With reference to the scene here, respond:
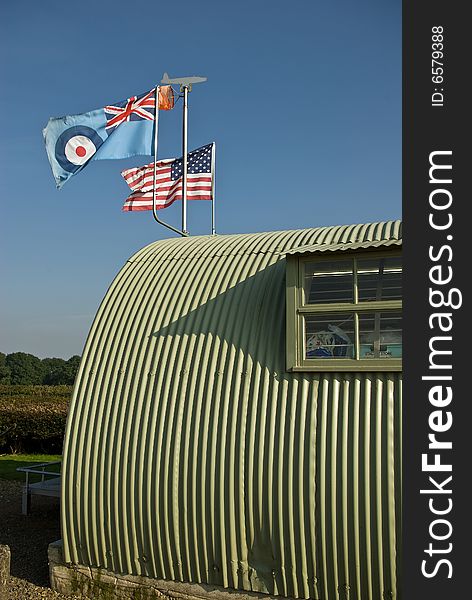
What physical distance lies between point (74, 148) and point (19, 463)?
39.1 feet

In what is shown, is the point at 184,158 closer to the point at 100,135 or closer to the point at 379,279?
the point at 100,135

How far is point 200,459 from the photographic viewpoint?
28.3ft

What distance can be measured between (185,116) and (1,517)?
967 cm

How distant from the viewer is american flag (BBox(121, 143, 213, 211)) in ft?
46.6

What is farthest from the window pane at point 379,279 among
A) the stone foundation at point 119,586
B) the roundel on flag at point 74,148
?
the roundel on flag at point 74,148

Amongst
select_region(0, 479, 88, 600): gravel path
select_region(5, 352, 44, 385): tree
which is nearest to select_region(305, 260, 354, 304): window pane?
select_region(0, 479, 88, 600): gravel path

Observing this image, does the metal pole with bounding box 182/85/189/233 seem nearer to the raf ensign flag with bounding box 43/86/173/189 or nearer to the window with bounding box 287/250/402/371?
the raf ensign flag with bounding box 43/86/173/189

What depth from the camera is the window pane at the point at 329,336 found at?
838 cm

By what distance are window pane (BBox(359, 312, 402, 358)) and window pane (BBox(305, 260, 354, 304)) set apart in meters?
0.38

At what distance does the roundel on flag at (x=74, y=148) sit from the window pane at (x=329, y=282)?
6667 mm

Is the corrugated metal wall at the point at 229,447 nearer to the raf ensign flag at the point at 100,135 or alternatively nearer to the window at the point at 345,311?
Answer: the window at the point at 345,311

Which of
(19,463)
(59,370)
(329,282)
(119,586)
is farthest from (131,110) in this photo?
(59,370)

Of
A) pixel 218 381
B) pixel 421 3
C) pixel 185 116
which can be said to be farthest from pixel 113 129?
pixel 421 3

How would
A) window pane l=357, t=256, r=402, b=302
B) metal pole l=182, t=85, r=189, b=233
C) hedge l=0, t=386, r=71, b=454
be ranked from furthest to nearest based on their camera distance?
hedge l=0, t=386, r=71, b=454 → metal pole l=182, t=85, r=189, b=233 → window pane l=357, t=256, r=402, b=302
